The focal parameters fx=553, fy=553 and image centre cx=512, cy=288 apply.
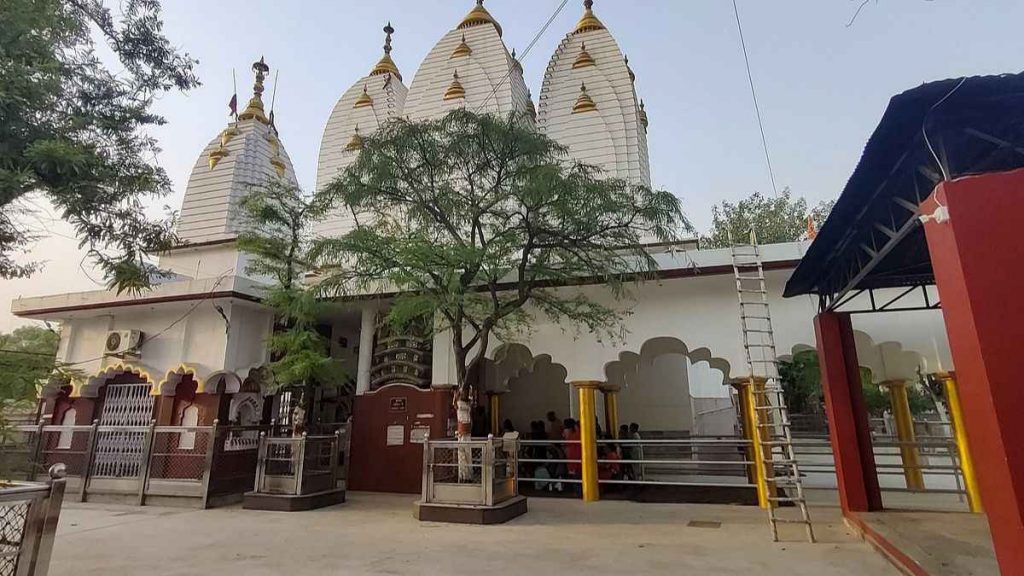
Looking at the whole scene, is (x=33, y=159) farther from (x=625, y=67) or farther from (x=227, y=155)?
(x=625, y=67)

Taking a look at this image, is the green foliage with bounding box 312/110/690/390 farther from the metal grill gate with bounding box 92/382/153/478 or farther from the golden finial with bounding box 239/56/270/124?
the golden finial with bounding box 239/56/270/124

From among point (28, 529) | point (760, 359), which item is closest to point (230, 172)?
point (28, 529)

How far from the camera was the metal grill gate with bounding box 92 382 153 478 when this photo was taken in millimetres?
9562

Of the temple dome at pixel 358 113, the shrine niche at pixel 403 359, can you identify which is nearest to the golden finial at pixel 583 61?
the temple dome at pixel 358 113

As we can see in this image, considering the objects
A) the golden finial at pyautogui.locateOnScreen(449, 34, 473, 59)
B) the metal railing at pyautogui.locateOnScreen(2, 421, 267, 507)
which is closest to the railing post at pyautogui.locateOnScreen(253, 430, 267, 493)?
the metal railing at pyautogui.locateOnScreen(2, 421, 267, 507)

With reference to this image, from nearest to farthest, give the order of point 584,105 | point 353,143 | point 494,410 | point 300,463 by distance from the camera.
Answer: point 300,463 < point 494,410 < point 584,105 < point 353,143

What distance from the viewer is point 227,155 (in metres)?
15.2

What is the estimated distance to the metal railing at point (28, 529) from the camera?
324cm

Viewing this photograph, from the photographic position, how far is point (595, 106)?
540 inches

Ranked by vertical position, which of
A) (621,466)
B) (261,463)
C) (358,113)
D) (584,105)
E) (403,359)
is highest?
(358,113)

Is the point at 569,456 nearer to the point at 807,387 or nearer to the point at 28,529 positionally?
the point at 28,529

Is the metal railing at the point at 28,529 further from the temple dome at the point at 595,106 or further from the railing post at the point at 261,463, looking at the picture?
the temple dome at the point at 595,106

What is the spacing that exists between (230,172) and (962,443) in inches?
642

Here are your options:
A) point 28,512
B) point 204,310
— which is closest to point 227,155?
point 204,310
